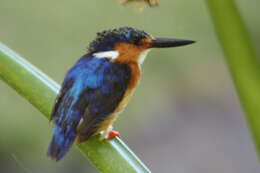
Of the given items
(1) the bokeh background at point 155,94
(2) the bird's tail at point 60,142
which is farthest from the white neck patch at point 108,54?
(1) the bokeh background at point 155,94

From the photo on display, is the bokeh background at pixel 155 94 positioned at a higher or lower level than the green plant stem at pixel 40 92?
lower

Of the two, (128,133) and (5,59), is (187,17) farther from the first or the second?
(5,59)

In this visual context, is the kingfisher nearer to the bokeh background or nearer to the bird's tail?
the bird's tail

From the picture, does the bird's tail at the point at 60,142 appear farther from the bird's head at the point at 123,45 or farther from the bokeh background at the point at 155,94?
the bokeh background at the point at 155,94

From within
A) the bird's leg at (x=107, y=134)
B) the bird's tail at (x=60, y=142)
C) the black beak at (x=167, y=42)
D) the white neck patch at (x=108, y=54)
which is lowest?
the bird's leg at (x=107, y=134)

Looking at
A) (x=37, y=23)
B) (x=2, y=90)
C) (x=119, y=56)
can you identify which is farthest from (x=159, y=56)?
(x=119, y=56)

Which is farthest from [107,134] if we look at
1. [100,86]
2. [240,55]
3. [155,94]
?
[155,94]

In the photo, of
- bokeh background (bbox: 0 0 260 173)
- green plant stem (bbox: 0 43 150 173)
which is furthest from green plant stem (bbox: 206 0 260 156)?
bokeh background (bbox: 0 0 260 173)
